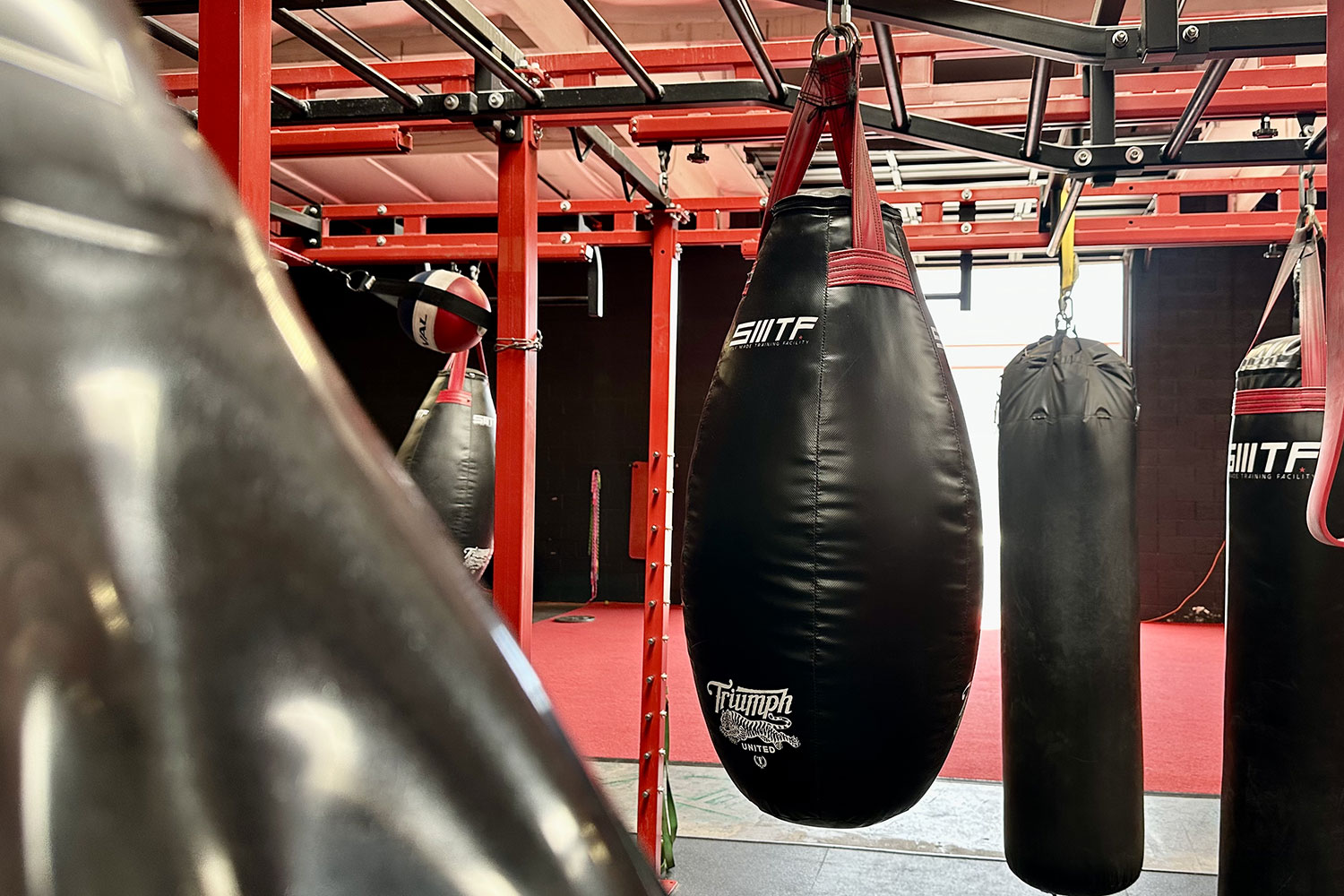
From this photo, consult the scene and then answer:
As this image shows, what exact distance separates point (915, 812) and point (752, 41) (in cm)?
325

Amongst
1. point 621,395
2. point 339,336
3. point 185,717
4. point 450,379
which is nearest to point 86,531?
point 185,717

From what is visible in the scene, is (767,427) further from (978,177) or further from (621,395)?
(621,395)

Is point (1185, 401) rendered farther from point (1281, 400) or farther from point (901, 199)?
point (1281, 400)

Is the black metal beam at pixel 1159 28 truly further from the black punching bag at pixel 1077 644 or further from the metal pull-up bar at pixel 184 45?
the metal pull-up bar at pixel 184 45

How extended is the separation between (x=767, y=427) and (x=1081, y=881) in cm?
157

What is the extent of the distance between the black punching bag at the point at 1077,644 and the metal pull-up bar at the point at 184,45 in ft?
5.85

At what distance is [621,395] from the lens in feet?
31.2

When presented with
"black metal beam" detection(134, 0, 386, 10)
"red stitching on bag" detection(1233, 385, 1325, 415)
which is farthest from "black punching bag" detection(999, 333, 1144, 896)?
"black metal beam" detection(134, 0, 386, 10)

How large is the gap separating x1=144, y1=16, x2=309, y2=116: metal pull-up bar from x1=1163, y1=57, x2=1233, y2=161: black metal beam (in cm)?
172

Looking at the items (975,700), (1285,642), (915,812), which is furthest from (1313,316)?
(975,700)

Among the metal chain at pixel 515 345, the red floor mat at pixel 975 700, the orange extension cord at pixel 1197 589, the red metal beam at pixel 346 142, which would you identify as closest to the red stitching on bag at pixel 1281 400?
the metal chain at pixel 515 345

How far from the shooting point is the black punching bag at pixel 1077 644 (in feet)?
7.53

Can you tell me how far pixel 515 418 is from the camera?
2219 mm

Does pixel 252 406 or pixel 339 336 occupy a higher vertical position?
pixel 339 336
